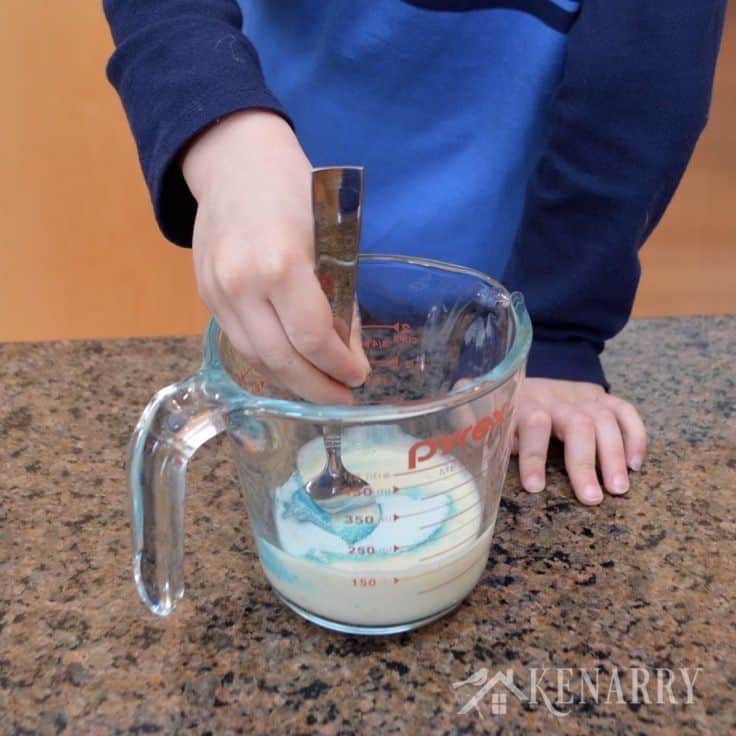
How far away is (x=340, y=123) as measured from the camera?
87 cm

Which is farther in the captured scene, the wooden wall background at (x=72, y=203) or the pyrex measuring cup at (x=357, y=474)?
the wooden wall background at (x=72, y=203)

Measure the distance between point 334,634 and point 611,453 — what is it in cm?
26

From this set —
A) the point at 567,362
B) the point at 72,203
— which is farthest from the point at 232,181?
the point at 72,203

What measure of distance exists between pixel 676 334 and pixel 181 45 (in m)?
0.56

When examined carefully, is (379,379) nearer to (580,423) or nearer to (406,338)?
(406,338)

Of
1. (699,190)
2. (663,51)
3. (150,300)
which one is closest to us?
(663,51)

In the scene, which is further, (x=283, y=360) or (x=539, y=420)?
(x=539, y=420)

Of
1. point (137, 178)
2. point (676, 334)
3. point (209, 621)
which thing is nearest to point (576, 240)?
point (676, 334)

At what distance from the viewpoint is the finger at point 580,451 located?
0.60 m

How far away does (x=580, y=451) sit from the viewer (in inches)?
24.9

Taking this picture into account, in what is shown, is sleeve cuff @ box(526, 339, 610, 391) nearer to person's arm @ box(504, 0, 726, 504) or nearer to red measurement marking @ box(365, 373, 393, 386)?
person's arm @ box(504, 0, 726, 504)

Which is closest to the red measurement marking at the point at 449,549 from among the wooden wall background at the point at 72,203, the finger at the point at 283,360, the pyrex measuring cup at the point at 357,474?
the pyrex measuring cup at the point at 357,474

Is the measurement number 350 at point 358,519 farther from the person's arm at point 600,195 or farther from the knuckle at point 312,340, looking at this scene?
the person's arm at point 600,195

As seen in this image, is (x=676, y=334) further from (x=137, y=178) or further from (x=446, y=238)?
(x=137, y=178)
